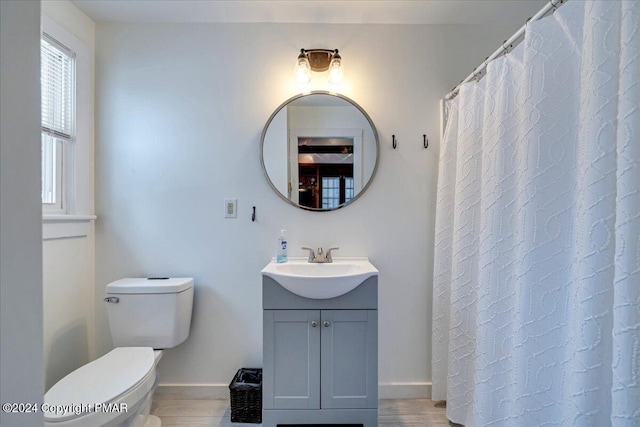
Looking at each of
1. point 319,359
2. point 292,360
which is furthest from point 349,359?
point 292,360

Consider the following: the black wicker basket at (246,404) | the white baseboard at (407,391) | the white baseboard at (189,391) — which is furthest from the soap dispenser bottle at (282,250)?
the white baseboard at (407,391)

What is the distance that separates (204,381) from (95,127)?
1.71 metres

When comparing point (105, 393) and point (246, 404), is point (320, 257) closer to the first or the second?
point (246, 404)

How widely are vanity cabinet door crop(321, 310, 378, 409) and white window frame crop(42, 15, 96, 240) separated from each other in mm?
1497

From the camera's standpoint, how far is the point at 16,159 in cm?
52

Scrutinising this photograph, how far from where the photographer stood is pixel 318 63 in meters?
1.93

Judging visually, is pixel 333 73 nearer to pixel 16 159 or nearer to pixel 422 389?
pixel 16 159

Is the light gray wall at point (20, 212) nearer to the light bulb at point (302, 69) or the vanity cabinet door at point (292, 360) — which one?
the vanity cabinet door at point (292, 360)

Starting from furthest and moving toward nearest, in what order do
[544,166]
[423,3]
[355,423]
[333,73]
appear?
[333,73] < [423,3] < [355,423] < [544,166]

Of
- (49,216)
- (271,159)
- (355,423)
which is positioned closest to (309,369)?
(355,423)

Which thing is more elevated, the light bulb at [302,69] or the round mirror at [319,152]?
the light bulb at [302,69]

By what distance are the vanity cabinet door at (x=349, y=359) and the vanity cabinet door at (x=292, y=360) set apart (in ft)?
0.15

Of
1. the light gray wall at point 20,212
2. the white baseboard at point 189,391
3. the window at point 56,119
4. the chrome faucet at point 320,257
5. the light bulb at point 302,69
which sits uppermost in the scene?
the light bulb at point 302,69

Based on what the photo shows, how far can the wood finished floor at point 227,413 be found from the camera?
1.75m
